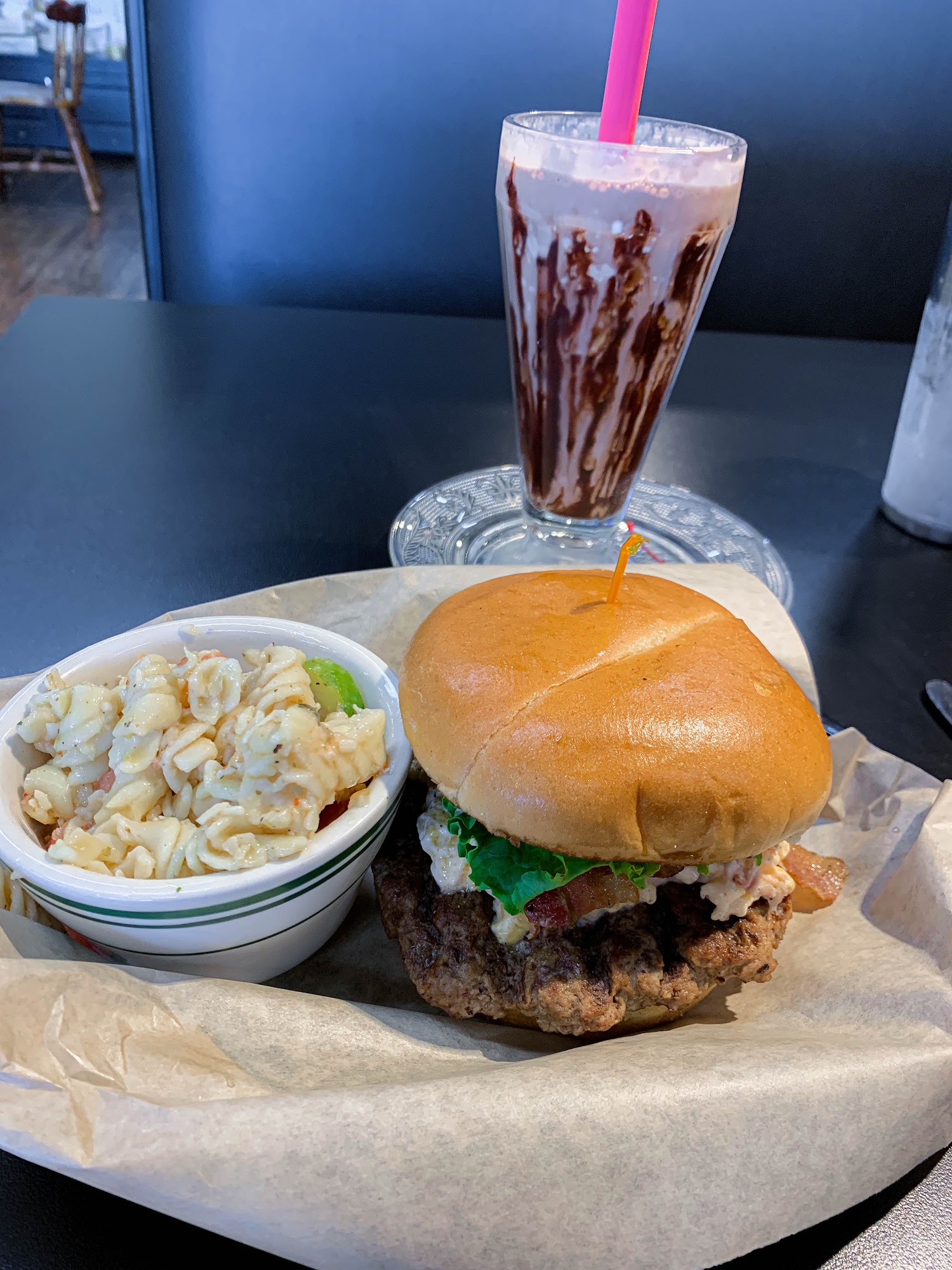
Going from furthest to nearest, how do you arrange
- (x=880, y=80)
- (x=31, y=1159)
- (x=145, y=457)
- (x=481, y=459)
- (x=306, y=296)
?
(x=306, y=296)
(x=880, y=80)
(x=481, y=459)
(x=145, y=457)
(x=31, y=1159)

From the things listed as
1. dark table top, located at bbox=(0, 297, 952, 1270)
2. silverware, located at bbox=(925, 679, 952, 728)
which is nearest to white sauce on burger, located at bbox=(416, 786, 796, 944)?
dark table top, located at bbox=(0, 297, 952, 1270)

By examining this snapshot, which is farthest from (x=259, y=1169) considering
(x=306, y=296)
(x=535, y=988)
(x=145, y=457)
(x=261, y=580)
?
(x=306, y=296)

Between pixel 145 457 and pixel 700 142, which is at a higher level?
pixel 700 142

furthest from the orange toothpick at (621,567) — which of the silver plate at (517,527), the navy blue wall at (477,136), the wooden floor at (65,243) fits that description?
the wooden floor at (65,243)

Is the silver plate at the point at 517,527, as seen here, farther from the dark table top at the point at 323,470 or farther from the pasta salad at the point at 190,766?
the pasta salad at the point at 190,766

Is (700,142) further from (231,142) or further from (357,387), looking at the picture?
(231,142)

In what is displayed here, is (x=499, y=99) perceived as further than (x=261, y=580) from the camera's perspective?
Yes

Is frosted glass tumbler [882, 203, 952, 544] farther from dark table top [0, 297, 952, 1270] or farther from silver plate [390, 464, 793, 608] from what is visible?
silver plate [390, 464, 793, 608]
